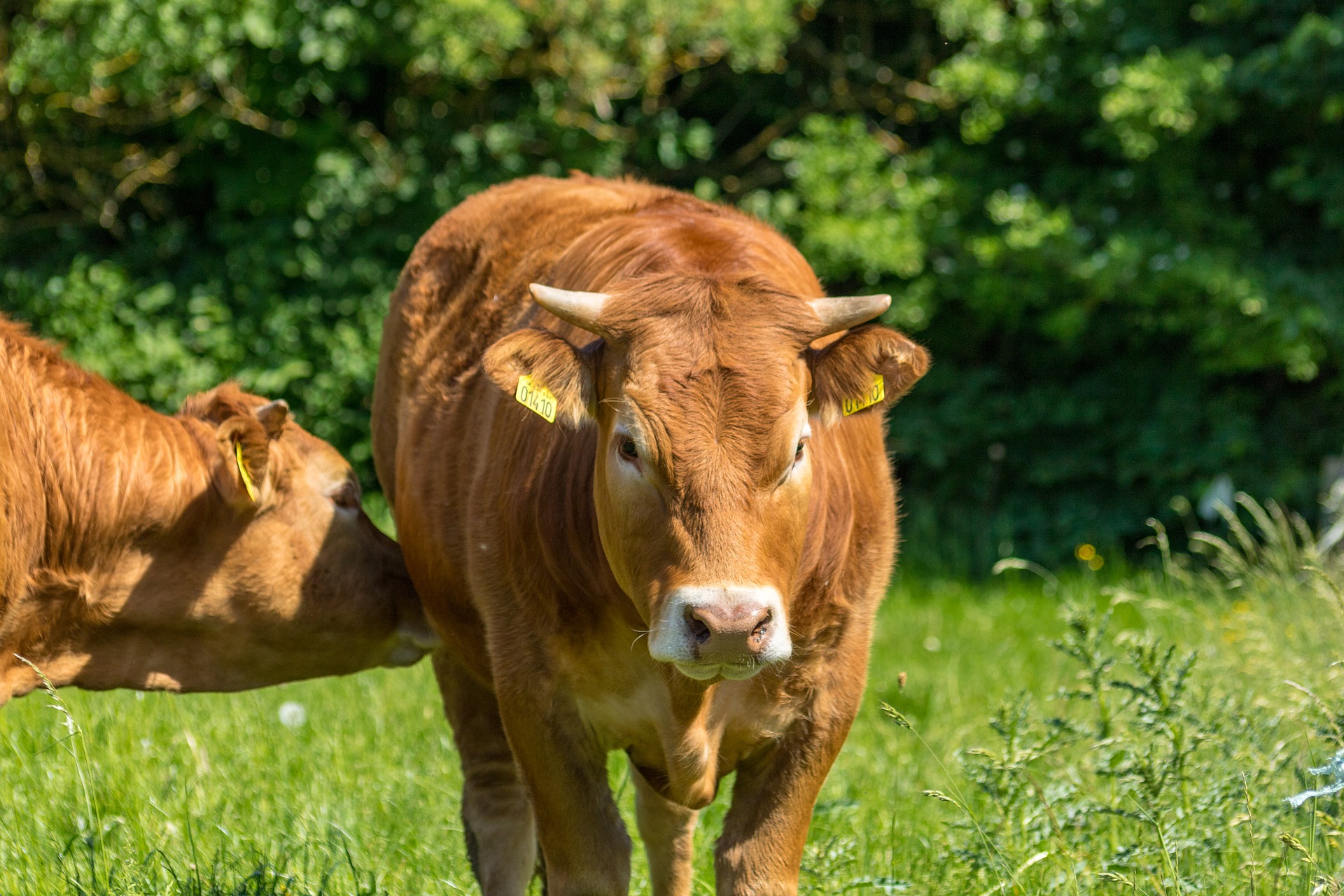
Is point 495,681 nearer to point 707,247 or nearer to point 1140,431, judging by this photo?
point 707,247

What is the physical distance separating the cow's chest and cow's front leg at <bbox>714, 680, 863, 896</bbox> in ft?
0.20

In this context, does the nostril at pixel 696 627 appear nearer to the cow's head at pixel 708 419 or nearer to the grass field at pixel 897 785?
the cow's head at pixel 708 419

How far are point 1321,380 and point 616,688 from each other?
25.3ft

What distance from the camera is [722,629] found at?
263 centimetres

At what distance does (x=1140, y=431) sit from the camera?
9.49 meters

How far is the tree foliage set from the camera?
28.7ft

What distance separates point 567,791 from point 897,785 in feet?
5.48

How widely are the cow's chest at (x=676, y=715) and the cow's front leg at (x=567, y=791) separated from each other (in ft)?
0.18

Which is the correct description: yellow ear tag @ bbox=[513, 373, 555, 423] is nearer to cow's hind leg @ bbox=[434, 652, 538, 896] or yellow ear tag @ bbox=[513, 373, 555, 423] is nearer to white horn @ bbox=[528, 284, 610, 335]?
white horn @ bbox=[528, 284, 610, 335]

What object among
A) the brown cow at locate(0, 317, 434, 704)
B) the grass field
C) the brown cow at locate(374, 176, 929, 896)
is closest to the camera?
the brown cow at locate(374, 176, 929, 896)

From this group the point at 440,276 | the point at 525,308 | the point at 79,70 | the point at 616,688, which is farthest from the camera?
the point at 79,70

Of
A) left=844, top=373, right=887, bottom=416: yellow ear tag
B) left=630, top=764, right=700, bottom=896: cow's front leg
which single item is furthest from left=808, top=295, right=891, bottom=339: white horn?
left=630, top=764, right=700, bottom=896: cow's front leg

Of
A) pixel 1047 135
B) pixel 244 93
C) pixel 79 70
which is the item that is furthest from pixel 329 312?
pixel 1047 135

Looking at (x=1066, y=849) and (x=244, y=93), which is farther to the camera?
(x=244, y=93)
